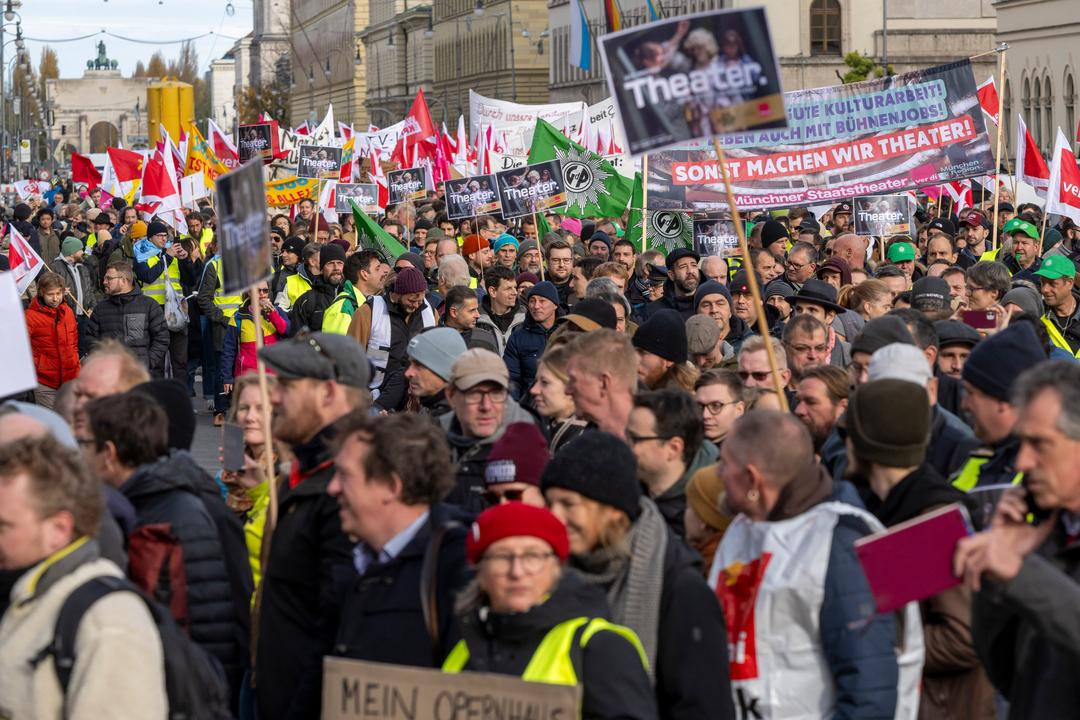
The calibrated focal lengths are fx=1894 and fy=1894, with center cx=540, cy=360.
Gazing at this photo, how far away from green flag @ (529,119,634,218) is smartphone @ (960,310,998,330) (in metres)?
11.1

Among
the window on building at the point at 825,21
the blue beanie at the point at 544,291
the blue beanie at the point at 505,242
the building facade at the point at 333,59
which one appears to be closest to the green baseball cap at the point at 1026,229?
the blue beanie at the point at 505,242

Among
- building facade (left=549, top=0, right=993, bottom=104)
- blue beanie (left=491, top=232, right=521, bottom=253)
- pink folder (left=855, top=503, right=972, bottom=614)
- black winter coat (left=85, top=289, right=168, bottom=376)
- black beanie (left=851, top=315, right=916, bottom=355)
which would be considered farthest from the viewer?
building facade (left=549, top=0, right=993, bottom=104)

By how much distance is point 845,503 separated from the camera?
481cm

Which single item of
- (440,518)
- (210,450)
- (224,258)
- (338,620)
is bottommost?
(210,450)

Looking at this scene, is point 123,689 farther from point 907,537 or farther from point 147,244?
point 147,244

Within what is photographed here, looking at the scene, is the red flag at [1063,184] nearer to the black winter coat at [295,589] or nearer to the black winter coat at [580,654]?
the black winter coat at [295,589]

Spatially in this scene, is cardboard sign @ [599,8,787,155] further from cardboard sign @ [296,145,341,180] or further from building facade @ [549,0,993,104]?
building facade @ [549,0,993,104]

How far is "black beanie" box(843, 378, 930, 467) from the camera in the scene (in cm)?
498

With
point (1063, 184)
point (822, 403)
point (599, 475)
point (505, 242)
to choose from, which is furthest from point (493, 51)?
point (599, 475)

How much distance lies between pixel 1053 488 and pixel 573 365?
2.82 meters

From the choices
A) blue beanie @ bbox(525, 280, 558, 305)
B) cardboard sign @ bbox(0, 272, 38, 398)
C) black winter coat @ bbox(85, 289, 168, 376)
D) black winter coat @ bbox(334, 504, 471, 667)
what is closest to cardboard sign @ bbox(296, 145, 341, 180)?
black winter coat @ bbox(85, 289, 168, 376)

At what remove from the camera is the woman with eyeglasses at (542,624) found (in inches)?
152

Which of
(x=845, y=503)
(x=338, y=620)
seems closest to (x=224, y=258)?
(x=338, y=620)

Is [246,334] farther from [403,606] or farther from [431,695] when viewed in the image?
[431,695]
